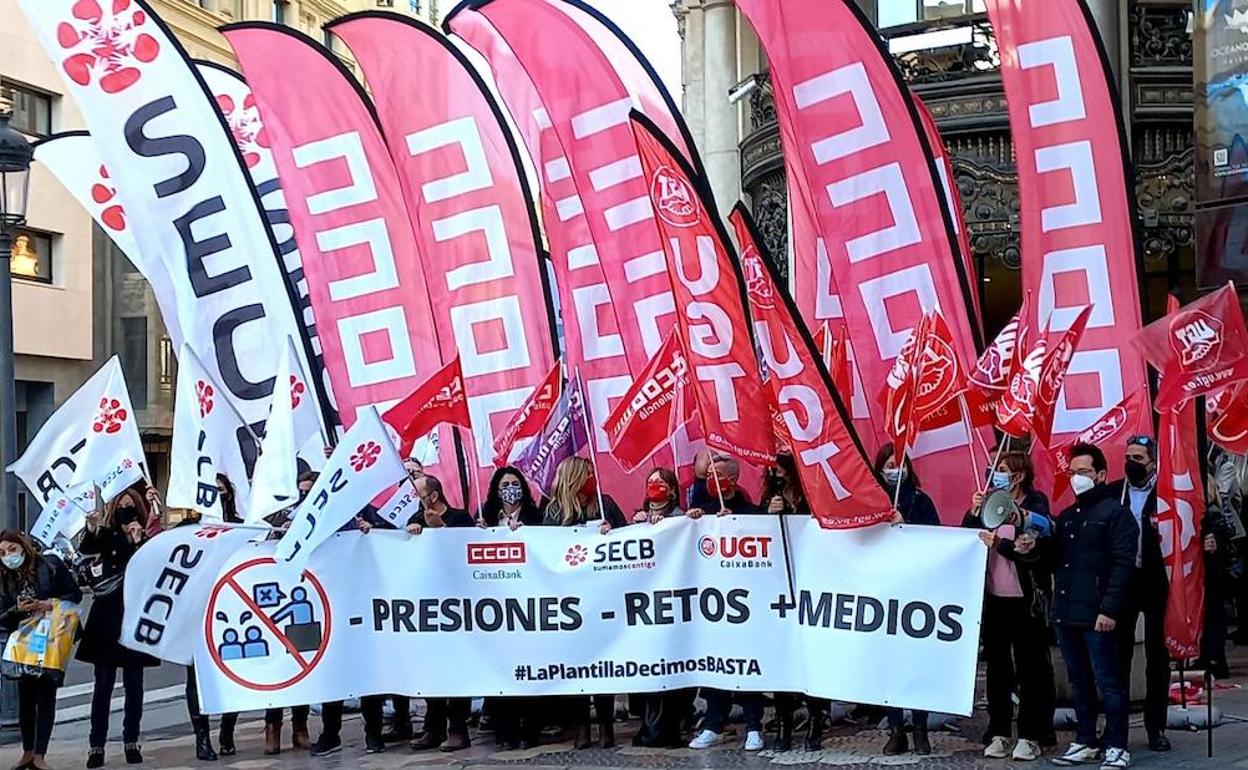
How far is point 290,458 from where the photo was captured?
1120 centimetres

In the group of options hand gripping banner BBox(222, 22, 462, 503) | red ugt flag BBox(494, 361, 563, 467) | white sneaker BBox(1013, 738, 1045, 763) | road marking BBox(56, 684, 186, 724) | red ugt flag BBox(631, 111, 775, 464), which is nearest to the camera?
white sneaker BBox(1013, 738, 1045, 763)

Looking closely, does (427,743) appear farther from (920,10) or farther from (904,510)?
(920,10)

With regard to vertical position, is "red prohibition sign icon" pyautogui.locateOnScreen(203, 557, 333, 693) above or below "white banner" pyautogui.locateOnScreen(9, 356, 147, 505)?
below

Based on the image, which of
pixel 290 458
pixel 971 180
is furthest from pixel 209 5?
pixel 290 458

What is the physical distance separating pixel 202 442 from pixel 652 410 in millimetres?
3528

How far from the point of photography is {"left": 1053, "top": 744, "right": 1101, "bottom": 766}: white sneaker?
954 cm

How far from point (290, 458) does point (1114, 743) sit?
18.4 ft

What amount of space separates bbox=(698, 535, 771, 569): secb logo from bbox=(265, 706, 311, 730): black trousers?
3104 mm

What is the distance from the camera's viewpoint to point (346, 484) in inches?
417

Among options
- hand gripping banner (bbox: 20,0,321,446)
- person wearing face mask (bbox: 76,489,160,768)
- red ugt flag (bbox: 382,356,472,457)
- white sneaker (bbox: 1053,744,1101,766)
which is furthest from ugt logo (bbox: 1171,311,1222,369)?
hand gripping banner (bbox: 20,0,321,446)

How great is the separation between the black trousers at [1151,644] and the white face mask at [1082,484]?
61 centimetres

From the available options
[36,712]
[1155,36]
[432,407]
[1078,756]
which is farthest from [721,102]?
[1078,756]

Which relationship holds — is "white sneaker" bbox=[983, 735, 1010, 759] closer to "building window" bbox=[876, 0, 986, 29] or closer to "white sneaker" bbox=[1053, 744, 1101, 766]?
"white sneaker" bbox=[1053, 744, 1101, 766]

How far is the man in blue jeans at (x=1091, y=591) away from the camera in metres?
9.31
